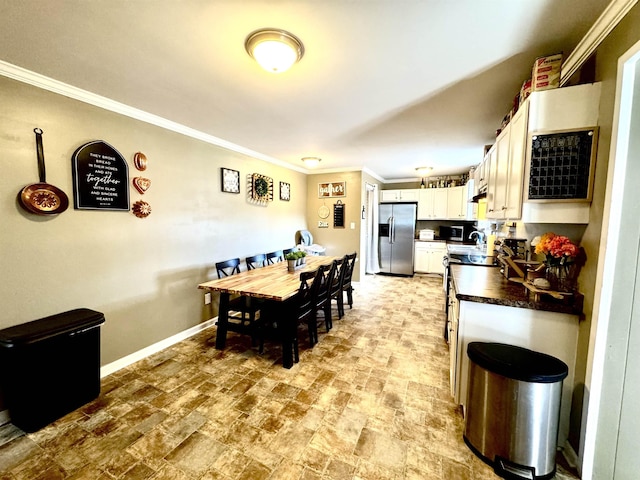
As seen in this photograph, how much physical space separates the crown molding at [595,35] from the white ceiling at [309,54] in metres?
0.04

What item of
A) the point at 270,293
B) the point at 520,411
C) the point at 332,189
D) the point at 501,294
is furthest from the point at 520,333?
the point at 332,189

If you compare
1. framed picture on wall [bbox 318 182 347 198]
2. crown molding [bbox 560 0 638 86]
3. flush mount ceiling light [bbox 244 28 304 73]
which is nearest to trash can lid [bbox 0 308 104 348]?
flush mount ceiling light [bbox 244 28 304 73]

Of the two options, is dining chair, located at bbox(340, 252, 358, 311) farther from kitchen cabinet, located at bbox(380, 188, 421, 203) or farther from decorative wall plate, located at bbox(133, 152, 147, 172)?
kitchen cabinet, located at bbox(380, 188, 421, 203)

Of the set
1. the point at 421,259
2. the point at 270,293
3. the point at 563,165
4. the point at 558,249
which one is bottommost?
the point at 421,259

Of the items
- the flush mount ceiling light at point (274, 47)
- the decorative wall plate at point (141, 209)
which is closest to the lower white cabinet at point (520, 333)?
the flush mount ceiling light at point (274, 47)

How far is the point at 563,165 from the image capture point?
1.54 m

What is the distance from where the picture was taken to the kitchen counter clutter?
5.12 feet

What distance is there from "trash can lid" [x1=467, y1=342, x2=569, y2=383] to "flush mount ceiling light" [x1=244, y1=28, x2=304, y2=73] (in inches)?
84.1

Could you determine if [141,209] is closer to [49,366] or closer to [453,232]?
[49,366]

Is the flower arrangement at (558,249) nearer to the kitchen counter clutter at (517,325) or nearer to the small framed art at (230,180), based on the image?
the kitchen counter clutter at (517,325)

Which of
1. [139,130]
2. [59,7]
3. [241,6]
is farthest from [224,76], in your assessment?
[139,130]

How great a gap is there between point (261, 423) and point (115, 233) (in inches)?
83.8

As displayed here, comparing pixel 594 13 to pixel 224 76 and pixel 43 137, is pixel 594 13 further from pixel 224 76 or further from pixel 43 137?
pixel 43 137

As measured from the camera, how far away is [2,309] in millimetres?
1837
